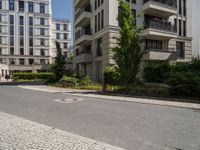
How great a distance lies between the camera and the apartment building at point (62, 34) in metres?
77.2

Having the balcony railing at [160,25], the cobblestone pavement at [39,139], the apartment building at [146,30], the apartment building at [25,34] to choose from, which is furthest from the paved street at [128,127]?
the apartment building at [25,34]

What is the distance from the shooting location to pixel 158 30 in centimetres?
2527

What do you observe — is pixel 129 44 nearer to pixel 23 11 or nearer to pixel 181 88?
pixel 181 88

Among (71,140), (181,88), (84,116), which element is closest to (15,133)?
(71,140)

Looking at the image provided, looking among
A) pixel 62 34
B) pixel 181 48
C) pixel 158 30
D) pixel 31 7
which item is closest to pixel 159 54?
pixel 158 30

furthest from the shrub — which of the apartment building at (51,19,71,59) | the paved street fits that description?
the apartment building at (51,19,71,59)

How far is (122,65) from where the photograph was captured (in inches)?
658

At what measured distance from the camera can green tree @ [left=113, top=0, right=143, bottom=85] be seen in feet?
54.0

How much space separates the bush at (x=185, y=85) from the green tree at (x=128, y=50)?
3.86 m

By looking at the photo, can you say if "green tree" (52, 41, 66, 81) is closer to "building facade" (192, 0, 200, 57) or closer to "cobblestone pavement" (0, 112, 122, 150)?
"building facade" (192, 0, 200, 57)

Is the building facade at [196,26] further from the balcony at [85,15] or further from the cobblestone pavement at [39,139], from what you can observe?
the cobblestone pavement at [39,139]

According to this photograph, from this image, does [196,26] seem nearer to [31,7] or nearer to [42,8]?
[42,8]

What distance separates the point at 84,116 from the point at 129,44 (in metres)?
9.67

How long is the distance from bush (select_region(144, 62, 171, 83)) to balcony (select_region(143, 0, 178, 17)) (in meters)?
9.60
